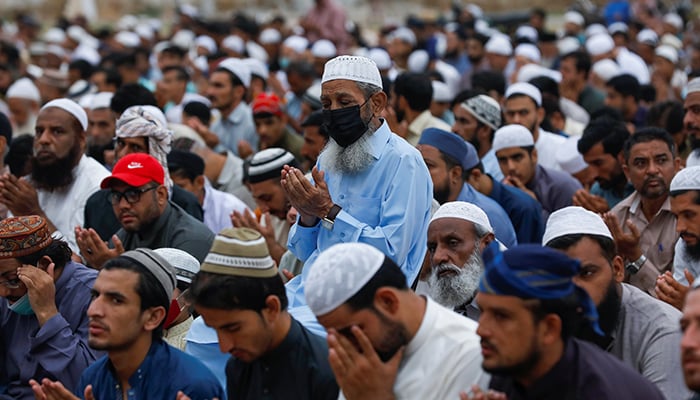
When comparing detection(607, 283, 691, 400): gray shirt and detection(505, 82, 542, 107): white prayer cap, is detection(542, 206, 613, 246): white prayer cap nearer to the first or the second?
detection(607, 283, 691, 400): gray shirt

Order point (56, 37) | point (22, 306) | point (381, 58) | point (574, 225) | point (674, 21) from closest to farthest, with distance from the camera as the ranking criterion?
point (574, 225), point (22, 306), point (381, 58), point (56, 37), point (674, 21)

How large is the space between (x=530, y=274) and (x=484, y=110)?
4.82 m

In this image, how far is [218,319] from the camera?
3754 millimetres

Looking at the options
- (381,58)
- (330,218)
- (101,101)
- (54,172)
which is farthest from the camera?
(381,58)

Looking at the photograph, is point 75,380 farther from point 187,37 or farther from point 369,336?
point 187,37

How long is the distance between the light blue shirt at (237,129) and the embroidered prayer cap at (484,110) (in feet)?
8.52

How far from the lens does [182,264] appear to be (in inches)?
199

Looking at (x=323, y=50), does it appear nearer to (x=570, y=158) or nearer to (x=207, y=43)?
(x=207, y=43)

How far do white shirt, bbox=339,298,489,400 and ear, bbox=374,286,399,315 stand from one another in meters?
0.11

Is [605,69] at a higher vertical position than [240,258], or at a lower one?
lower

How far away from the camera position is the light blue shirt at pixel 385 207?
4.78 m

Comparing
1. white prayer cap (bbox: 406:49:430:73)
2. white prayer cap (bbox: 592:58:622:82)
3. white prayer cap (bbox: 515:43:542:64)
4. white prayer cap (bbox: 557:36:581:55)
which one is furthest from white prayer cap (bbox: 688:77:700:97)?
white prayer cap (bbox: 557:36:581:55)

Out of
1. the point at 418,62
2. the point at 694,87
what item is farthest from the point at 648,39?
the point at 694,87

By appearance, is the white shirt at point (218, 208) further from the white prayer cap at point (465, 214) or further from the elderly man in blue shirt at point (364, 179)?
the white prayer cap at point (465, 214)
